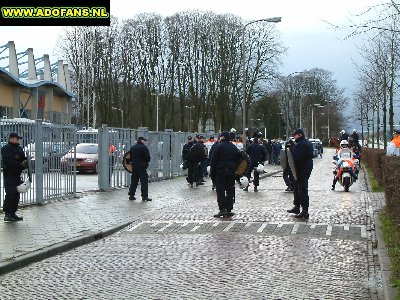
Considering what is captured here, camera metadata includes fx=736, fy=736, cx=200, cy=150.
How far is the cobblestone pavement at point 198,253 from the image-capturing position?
27.6 feet

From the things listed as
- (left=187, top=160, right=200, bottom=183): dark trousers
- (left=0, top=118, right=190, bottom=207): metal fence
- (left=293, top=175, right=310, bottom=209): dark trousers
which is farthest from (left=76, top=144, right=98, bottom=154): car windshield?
(left=293, top=175, right=310, bottom=209): dark trousers

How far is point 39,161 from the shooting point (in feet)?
58.6

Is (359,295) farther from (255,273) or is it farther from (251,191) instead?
(251,191)

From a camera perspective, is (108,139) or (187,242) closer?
(187,242)

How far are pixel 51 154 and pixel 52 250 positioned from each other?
25.0ft

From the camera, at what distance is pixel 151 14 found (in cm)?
6512

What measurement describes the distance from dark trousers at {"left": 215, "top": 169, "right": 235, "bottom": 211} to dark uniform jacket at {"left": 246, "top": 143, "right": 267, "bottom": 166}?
8.48 m

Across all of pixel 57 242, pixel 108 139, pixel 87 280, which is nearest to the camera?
pixel 87 280

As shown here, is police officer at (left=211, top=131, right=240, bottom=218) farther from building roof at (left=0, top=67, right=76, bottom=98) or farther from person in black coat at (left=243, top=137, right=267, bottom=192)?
building roof at (left=0, top=67, right=76, bottom=98)

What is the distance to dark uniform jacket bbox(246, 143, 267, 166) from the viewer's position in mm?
24545

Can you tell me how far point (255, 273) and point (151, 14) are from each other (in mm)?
57601

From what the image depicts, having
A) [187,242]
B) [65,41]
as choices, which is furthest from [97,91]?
[187,242]

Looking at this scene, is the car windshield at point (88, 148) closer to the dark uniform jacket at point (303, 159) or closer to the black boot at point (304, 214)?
the dark uniform jacket at point (303, 159)

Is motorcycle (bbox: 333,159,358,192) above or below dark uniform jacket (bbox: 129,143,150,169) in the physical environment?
below
